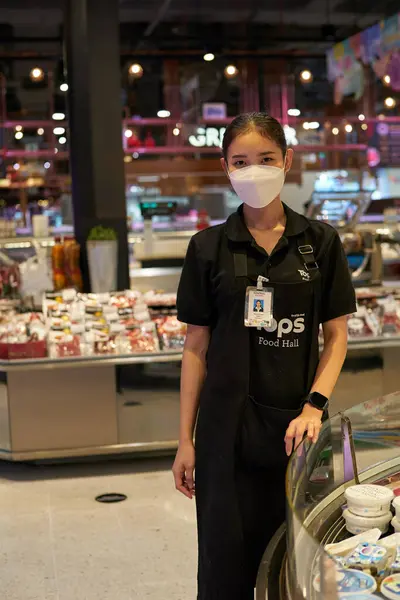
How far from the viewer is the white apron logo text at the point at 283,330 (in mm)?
2121

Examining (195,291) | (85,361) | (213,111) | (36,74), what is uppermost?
(36,74)

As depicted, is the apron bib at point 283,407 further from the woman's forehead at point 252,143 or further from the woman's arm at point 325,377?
the woman's forehead at point 252,143

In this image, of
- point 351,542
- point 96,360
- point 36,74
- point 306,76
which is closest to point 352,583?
point 351,542

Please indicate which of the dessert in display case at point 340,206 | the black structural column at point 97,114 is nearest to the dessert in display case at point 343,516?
the black structural column at point 97,114

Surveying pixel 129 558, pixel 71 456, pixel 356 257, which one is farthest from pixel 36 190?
pixel 129 558

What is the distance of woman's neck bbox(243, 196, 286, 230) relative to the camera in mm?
2172

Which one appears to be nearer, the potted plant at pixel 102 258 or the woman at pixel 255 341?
the woman at pixel 255 341

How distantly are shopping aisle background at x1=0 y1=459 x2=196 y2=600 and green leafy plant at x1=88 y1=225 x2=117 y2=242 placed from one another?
1.85m

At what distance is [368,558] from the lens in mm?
1628

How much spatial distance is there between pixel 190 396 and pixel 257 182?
60cm

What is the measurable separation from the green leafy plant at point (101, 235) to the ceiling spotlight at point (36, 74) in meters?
8.33

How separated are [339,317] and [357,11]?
10424 mm

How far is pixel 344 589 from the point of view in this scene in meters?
1.40

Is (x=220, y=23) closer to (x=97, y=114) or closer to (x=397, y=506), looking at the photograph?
(x=97, y=114)
